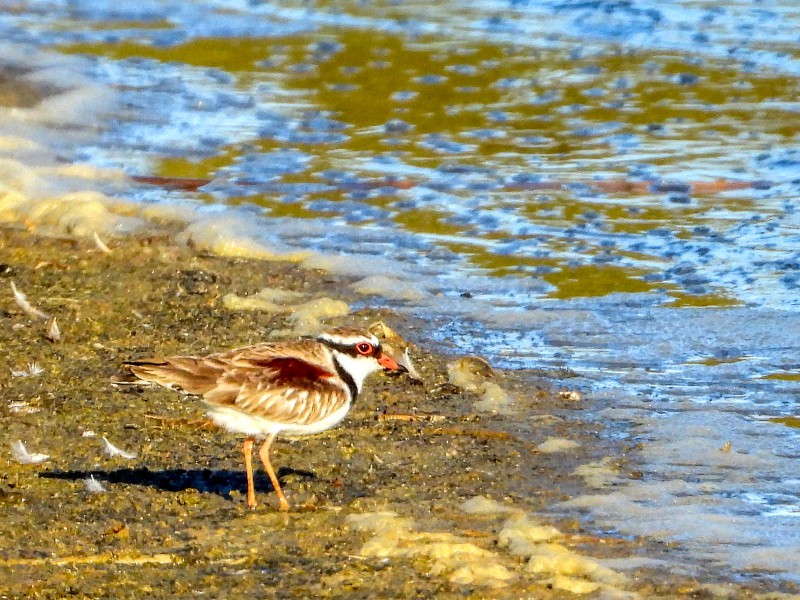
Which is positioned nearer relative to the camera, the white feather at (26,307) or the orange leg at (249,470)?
the orange leg at (249,470)

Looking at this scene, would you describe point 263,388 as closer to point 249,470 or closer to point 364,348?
point 249,470

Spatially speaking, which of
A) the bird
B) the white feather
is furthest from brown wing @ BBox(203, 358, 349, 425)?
the white feather

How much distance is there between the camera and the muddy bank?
411cm

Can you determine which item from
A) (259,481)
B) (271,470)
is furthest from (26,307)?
(271,470)

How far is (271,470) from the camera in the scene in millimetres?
4867

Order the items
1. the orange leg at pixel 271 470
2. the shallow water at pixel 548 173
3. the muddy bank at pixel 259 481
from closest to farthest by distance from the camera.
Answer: the muddy bank at pixel 259 481
the orange leg at pixel 271 470
the shallow water at pixel 548 173

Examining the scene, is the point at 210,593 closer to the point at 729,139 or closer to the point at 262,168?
the point at 262,168

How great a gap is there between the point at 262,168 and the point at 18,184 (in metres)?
1.84

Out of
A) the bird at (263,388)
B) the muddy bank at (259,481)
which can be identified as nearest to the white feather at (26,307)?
the muddy bank at (259,481)

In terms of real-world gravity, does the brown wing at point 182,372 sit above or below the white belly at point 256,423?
above

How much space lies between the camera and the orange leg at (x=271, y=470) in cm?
473

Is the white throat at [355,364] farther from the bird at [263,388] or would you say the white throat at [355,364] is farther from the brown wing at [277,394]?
the brown wing at [277,394]

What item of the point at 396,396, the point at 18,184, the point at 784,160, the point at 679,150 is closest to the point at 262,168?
the point at 18,184

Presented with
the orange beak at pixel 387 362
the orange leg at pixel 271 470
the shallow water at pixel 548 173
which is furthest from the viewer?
the shallow water at pixel 548 173
